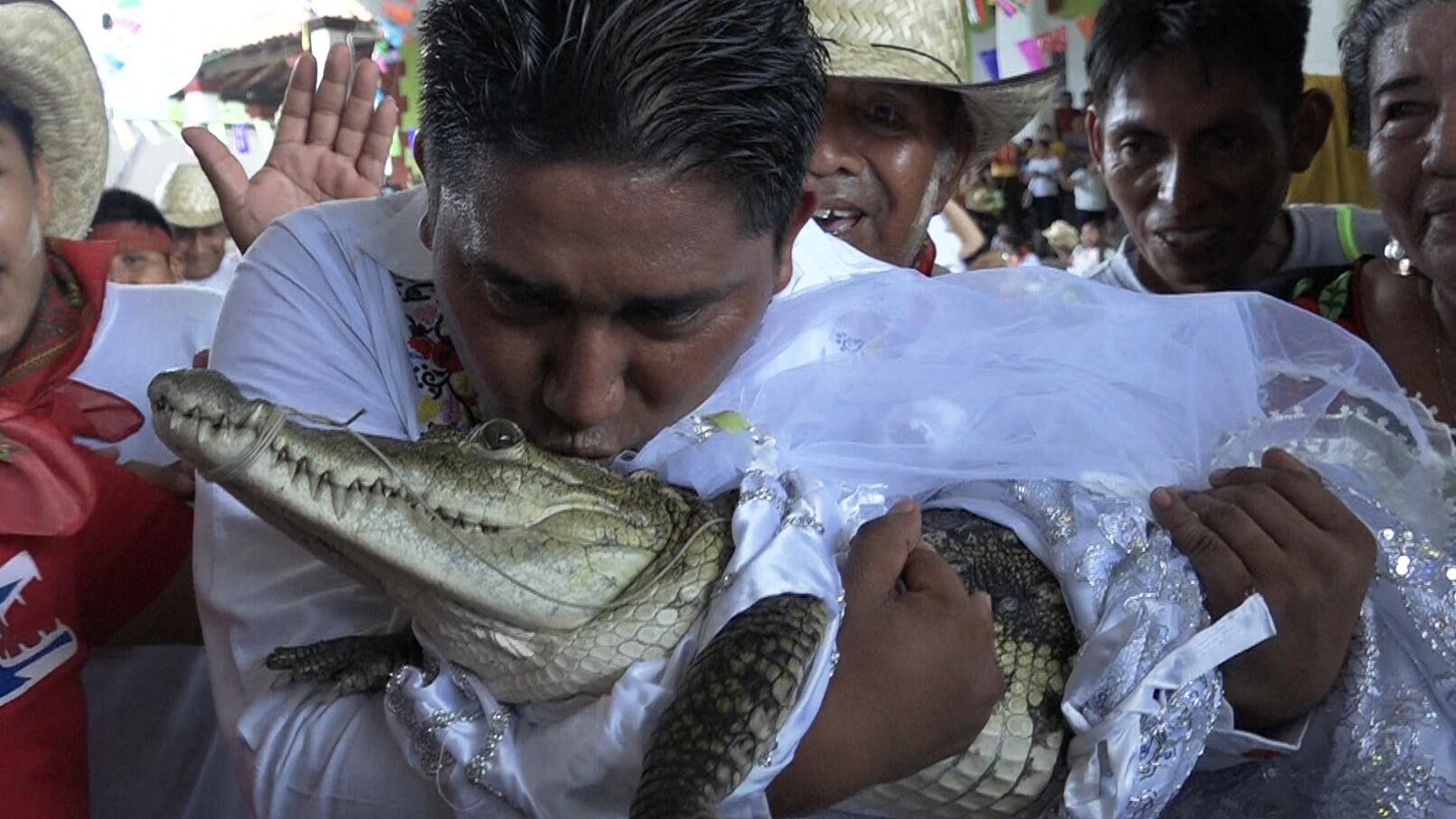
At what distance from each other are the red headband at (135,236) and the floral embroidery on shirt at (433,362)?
2.77m

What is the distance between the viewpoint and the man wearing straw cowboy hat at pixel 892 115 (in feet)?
5.60

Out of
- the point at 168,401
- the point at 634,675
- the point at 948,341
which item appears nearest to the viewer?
the point at 168,401

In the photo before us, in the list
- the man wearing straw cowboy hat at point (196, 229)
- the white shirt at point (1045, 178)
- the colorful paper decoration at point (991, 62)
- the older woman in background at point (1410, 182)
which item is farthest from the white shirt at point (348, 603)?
the colorful paper decoration at point (991, 62)

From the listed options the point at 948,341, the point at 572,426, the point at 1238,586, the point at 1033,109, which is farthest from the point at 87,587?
the point at 1033,109

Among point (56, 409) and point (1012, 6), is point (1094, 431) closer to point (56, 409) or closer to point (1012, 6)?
point (56, 409)

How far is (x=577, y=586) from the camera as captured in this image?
935 millimetres

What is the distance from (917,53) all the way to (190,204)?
3799 mm

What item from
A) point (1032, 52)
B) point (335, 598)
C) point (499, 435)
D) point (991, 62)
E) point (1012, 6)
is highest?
point (499, 435)

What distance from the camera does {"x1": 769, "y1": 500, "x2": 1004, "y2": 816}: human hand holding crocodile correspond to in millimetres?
928

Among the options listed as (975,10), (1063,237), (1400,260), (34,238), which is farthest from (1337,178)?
(975,10)

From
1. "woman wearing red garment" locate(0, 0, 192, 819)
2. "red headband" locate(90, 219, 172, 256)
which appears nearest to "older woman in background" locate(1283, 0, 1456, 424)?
"woman wearing red garment" locate(0, 0, 192, 819)

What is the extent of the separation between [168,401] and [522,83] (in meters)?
0.39

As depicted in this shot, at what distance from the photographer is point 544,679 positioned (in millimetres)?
946

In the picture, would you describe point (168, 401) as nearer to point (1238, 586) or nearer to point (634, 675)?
point (634, 675)
